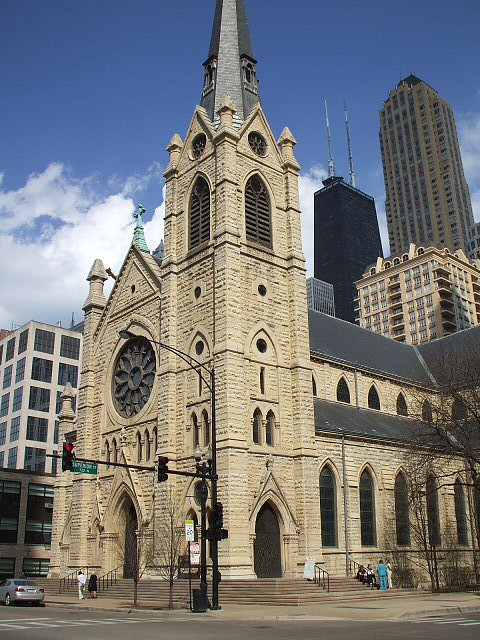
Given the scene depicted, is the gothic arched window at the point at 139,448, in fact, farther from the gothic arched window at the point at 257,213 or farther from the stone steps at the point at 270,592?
the gothic arched window at the point at 257,213

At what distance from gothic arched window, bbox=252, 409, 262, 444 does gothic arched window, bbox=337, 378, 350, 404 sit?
32.3ft

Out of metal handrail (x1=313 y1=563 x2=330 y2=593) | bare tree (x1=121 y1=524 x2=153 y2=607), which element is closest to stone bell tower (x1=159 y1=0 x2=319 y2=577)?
metal handrail (x1=313 y1=563 x2=330 y2=593)

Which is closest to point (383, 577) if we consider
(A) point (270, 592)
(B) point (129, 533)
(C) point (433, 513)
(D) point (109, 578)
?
(A) point (270, 592)

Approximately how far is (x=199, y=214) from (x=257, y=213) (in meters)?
3.41

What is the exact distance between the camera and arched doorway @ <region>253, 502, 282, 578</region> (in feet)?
106

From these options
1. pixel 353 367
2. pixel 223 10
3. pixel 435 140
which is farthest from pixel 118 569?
pixel 435 140

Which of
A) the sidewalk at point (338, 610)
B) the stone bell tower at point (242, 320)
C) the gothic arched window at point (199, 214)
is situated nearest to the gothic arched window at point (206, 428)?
the stone bell tower at point (242, 320)

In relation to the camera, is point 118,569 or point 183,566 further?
point 118,569

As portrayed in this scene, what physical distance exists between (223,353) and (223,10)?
85.8 ft

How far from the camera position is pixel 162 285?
130ft

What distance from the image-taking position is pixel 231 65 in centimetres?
4422

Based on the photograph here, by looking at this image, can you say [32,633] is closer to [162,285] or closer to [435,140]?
[162,285]

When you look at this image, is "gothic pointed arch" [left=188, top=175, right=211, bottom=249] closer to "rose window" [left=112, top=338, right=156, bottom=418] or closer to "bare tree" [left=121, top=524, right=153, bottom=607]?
"rose window" [left=112, top=338, right=156, bottom=418]

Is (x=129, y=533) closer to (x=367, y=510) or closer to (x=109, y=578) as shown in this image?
(x=109, y=578)
